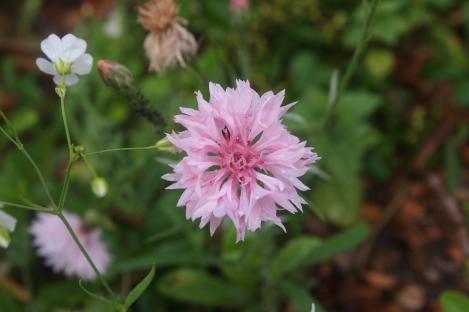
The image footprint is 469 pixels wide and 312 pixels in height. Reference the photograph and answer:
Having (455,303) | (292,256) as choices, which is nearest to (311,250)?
(292,256)

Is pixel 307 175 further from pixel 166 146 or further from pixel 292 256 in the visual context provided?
pixel 166 146

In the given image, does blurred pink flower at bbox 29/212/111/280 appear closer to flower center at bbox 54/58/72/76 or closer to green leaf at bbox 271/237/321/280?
green leaf at bbox 271/237/321/280

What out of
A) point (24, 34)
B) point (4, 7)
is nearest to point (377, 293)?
point (24, 34)

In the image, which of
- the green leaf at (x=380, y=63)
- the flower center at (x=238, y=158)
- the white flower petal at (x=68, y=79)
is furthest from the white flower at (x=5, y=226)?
the green leaf at (x=380, y=63)

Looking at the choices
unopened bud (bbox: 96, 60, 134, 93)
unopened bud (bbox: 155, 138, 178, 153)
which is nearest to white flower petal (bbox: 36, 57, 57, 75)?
unopened bud (bbox: 96, 60, 134, 93)

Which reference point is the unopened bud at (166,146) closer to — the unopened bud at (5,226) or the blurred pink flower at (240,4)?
the unopened bud at (5,226)

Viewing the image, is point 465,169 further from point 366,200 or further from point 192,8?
point 192,8
